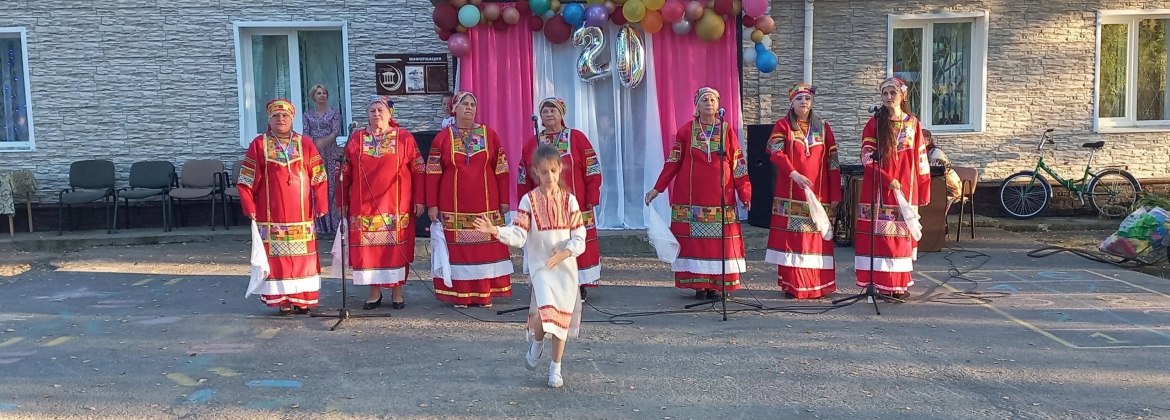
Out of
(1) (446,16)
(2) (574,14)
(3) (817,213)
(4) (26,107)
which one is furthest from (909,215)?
(4) (26,107)

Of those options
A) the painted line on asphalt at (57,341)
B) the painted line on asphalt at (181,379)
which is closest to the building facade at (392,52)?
the painted line on asphalt at (57,341)

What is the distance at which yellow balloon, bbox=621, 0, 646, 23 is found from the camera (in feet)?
31.5

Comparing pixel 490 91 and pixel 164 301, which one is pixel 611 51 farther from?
pixel 164 301

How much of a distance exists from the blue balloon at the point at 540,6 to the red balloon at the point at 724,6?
1800mm

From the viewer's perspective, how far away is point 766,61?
1004 centimetres

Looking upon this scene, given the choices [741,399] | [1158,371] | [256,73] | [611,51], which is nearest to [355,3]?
[256,73]

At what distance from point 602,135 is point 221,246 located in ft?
14.5

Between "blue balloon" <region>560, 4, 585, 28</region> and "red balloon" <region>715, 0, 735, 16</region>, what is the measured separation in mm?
1446

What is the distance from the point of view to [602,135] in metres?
10.4

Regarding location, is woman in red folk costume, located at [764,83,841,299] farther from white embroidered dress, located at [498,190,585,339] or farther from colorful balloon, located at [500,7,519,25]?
colorful balloon, located at [500,7,519,25]

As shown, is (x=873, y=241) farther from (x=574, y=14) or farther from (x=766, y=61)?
(x=574, y=14)

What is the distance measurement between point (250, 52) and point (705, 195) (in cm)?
666

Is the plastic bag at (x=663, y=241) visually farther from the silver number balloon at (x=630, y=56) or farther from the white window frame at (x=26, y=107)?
the white window frame at (x=26, y=107)

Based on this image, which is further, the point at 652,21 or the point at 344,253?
the point at 652,21
